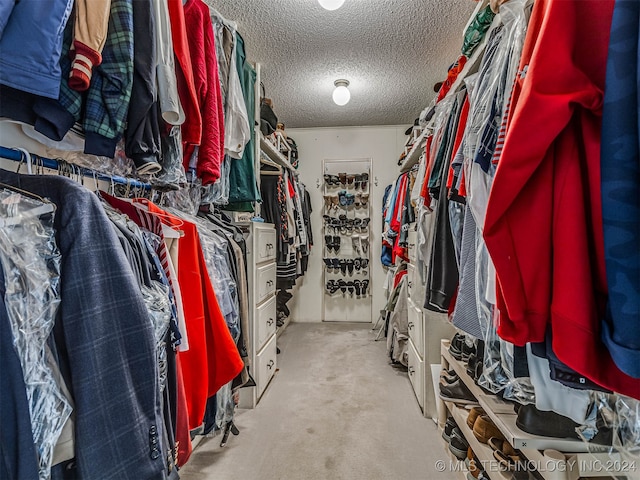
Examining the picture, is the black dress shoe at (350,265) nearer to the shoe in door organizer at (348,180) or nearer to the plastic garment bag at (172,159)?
the shoe in door organizer at (348,180)

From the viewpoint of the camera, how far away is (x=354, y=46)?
90.8 inches

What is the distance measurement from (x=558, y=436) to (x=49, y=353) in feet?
3.89

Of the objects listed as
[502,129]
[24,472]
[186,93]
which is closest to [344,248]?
[186,93]

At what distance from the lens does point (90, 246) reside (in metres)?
0.64

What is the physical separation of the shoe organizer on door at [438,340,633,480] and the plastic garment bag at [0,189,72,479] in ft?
3.46

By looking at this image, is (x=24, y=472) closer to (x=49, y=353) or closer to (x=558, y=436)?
(x=49, y=353)

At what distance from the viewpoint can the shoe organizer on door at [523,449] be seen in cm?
78

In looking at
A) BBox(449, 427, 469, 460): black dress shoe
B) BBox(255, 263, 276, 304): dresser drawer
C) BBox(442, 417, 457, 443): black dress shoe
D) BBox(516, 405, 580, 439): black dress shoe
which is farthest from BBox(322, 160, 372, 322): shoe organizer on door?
BBox(516, 405, 580, 439): black dress shoe

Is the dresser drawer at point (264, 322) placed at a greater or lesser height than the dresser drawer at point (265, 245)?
lesser

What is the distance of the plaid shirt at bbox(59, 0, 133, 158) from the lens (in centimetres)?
85

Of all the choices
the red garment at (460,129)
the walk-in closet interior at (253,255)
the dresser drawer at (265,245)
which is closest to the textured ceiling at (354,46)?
the walk-in closet interior at (253,255)

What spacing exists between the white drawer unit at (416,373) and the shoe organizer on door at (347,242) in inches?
66.2

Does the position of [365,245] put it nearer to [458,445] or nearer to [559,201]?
[458,445]

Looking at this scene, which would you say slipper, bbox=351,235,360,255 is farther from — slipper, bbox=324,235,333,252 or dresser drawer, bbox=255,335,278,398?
dresser drawer, bbox=255,335,278,398
